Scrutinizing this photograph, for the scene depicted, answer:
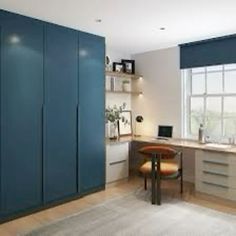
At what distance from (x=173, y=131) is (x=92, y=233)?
8.33 ft

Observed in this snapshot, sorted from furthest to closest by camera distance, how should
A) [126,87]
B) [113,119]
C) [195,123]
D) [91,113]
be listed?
[126,87] < [195,123] < [113,119] < [91,113]

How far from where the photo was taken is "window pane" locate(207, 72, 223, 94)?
13.8ft

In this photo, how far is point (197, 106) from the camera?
4484mm

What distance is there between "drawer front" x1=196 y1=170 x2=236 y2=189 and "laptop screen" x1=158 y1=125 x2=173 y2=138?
108cm

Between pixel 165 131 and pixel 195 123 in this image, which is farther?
pixel 165 131

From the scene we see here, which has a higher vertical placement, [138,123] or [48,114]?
[48,114]

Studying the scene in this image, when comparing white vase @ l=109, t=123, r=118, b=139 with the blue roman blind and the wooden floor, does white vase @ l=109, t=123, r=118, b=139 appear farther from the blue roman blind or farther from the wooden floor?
the blue roman blind

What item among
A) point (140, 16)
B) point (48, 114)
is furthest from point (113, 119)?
point (140, 16)

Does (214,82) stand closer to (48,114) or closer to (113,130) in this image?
(113,130)

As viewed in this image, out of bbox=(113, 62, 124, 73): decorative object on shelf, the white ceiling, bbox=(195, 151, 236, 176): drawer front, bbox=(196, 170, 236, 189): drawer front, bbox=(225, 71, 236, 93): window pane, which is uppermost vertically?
the white ceiling


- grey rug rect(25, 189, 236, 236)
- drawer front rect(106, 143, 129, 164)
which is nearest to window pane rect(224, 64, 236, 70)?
drawer front rect(106, 143, 129, 164)

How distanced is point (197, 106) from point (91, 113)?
1895mm

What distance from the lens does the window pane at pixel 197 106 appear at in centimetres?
443

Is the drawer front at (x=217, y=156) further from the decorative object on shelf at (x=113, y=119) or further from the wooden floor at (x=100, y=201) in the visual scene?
the decorative object on shelf at (x=113, y=119)
